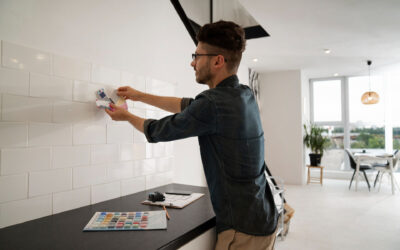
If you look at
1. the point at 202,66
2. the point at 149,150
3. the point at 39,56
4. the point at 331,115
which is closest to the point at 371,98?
the point at 331,115

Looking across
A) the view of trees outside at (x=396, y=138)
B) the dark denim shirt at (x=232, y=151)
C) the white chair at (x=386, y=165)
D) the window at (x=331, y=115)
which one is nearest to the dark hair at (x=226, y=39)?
the dark denim shirt at (x=232, y=151)

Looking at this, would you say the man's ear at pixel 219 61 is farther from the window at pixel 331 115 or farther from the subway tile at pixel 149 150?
the window at pixel 331 115

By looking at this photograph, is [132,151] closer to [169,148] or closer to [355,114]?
[169,148]

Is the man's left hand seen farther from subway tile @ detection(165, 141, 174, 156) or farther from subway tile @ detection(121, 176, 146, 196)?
subway tile @ detection(165, 141, 174, 156)

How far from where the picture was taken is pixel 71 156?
1.35 meters

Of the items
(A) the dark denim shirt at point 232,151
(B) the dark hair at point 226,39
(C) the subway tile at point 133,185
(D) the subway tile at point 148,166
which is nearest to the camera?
(A) the dark denim shirt at point 232,151

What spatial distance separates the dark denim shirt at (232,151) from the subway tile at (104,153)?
54cm

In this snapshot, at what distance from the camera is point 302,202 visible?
4.92 m

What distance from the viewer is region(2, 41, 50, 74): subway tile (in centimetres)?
111

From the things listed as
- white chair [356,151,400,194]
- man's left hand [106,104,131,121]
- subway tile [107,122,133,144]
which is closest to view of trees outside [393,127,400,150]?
white chair [356,151,400,194]

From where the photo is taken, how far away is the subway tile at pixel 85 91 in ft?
4.51

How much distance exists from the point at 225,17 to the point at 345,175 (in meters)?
5.91

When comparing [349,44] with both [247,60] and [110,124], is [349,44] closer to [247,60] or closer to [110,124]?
[247,60]

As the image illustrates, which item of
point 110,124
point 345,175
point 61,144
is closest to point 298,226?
point 110,124
